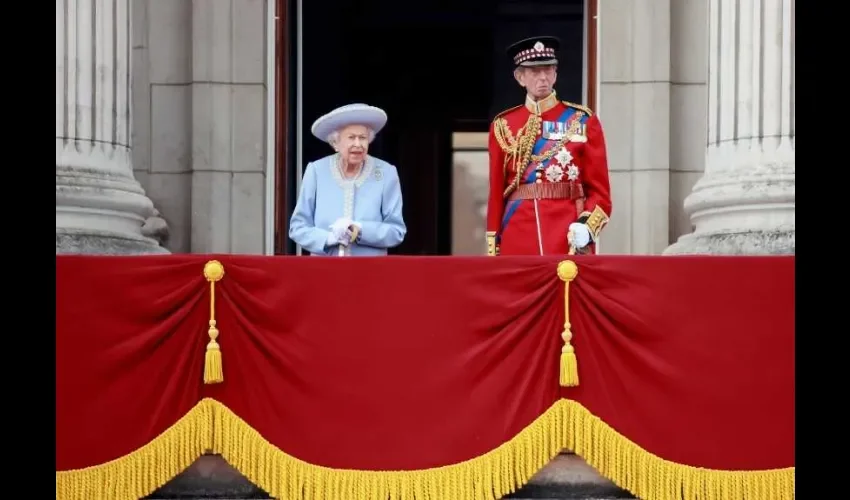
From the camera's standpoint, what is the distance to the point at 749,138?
342 inches

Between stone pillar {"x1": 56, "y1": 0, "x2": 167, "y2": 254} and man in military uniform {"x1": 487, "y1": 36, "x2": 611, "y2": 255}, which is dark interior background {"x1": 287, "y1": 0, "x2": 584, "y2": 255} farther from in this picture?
man in military uniform {"x1": 487, "y1": 36, "x2": 611, "y2": 255}

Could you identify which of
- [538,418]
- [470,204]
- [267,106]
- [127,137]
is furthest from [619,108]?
[470,204]

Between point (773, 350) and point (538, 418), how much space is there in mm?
1092

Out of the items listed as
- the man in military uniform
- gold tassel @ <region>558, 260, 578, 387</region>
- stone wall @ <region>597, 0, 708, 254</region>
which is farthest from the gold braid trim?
stone wall @ <region>597, 0, 708, 254</region>

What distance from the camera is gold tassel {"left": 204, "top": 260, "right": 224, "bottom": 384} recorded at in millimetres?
6793

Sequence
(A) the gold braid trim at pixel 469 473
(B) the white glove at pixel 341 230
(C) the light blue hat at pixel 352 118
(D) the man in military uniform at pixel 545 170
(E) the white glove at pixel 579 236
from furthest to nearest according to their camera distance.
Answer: (D) the man in military uniform at pixel 545 170, (E) the white glove at pixel 579 236, (C) the light blue hat at pixel 352 118, (B) the white glove at pixel 341 230, (A) the gold braid trim at pixel 469 473

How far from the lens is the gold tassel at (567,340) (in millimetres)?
6738

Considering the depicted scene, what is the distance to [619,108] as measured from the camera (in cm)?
1021

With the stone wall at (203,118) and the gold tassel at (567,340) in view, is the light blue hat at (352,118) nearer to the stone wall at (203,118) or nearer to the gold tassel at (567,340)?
the gold tassel at (567,340)

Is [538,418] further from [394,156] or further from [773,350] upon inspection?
[394,156]

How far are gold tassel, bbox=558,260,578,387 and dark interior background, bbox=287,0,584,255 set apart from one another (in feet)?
20.7

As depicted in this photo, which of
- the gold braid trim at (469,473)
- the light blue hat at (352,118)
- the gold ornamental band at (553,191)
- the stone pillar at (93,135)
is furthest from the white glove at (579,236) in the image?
the stone pillar at (93,135)

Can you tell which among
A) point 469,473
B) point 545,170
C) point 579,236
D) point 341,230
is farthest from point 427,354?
point 545,170

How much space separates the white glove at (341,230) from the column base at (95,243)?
1.57 metres
